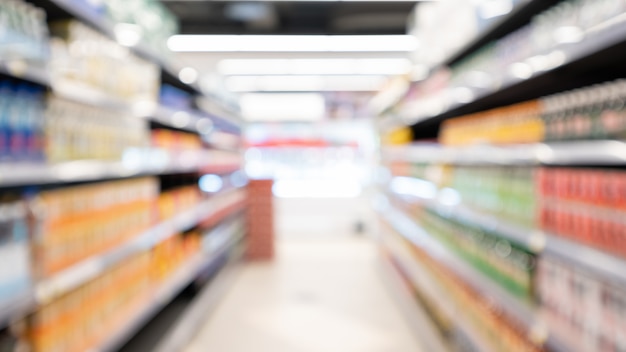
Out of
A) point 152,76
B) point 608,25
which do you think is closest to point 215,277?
point 152,76

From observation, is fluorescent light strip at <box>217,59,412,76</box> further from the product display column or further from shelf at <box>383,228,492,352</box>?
the product display column

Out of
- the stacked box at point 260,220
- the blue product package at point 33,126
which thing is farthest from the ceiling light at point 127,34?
the stacked box at point 260,220

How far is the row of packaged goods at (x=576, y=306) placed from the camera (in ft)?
5.63

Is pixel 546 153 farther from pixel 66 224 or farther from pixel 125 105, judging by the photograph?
pixel 125 105

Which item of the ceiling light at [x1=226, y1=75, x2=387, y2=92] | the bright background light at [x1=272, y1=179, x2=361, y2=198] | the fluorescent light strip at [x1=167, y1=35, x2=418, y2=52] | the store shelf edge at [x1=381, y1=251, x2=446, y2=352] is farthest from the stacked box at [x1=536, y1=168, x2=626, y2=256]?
the bright background light at [x1=272, y1=179, x2=361, y2=198]

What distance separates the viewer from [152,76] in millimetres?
3580

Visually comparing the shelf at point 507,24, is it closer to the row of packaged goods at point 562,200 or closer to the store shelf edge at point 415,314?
the row of packaged goods at point 562,200

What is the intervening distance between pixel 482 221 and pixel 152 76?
7.62 feet

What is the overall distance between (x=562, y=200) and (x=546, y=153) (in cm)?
20

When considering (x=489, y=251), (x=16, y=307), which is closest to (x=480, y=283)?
(x=489, y=251)

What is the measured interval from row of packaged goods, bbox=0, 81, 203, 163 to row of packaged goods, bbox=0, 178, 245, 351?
18cm

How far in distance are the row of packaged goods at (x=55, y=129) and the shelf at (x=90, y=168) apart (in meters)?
0.04

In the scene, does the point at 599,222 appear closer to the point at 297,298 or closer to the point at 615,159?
the point at 615,159

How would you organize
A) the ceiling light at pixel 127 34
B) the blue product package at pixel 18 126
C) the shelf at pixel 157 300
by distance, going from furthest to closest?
the ceiling light at pixel 127 34 → the shelf at pixel 157 300 → the blue product package at pixel 18 126
